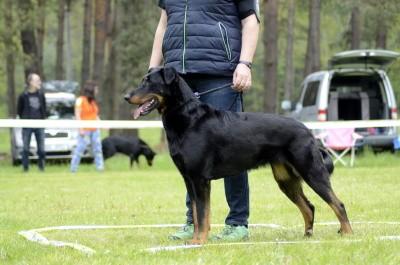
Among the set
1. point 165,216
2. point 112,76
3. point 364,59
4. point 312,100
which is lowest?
point 112,76

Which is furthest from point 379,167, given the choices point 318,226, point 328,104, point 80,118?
point 318,226

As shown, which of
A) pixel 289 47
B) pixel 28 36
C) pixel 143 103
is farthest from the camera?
pixel 289 47

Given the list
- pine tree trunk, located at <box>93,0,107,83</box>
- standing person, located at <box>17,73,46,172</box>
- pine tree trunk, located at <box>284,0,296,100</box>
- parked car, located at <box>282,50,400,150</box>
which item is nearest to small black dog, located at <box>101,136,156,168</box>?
standing person, located at <box>17,73,46,172</box>

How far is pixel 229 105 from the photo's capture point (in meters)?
6.45

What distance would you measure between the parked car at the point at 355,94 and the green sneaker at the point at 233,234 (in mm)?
10671

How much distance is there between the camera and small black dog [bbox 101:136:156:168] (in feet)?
64.8

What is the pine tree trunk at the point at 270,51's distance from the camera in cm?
2293

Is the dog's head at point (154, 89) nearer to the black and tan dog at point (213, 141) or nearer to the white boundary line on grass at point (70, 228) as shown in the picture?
the black and tan dog at point (213, 141)

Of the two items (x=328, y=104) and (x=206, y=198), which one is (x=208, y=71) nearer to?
(x=206, y=198)

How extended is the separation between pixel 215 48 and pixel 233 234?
145 cm

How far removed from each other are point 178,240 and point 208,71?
1329mm

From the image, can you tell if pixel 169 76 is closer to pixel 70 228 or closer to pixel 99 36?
pixel 70 228

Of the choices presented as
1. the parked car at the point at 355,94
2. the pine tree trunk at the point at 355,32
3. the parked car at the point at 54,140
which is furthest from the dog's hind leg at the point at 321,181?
the pine tree trunk at the point at 355,32

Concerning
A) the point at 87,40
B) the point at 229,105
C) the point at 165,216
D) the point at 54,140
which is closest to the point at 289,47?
the point at 87,40
